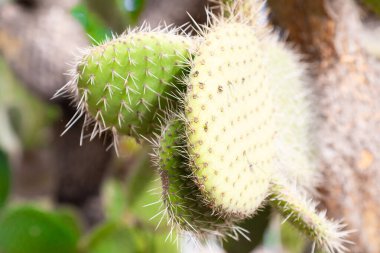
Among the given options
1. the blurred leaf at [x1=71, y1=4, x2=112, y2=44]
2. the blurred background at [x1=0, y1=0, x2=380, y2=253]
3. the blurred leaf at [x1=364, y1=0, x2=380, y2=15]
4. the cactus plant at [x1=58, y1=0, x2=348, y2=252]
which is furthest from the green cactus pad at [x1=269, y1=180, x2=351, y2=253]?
the blurred leaf at [x1=71, y1=4, x2=112, y2=44]

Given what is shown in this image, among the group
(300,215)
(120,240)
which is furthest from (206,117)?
(120,240)

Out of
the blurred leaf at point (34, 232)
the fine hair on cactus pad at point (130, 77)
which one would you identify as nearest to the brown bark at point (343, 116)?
the fine hair on cactus pad at point (130, 77)

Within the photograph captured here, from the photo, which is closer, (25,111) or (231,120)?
(231,120)

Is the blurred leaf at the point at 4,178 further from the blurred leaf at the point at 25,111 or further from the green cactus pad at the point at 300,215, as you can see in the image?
the green cactus pad at the point at 300,215

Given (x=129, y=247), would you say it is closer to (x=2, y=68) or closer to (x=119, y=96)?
(x=119, y=96)

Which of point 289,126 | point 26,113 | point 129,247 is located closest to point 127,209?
point 129,247

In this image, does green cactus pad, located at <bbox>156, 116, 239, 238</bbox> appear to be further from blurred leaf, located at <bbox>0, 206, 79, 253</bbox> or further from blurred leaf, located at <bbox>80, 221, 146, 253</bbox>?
blurred leaf, located at <bbox>0, 206, 79, 253</bbox>

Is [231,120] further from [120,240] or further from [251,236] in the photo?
[120,240]
